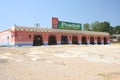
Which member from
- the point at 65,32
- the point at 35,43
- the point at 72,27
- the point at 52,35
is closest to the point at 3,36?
the point at 35,43

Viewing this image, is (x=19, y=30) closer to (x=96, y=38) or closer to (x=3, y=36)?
(x=3, y=36)

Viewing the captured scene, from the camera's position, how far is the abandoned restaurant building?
3616cm

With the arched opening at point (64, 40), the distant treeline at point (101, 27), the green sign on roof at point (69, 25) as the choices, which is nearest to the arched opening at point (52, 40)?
the arched opening at point (64, 40)

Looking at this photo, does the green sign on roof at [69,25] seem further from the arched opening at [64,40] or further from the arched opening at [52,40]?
the arched opening at [52,40]

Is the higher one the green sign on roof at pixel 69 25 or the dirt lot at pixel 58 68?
the green sign on roof at pixel 69 25

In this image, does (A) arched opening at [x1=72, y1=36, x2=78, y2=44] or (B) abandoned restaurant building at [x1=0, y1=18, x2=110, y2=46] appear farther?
(A) arched opening at [x1=72, y1=36, x2=78, y2=44]

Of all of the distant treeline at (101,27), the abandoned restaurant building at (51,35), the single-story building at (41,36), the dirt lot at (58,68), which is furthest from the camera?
the distant treeline at (101,27)

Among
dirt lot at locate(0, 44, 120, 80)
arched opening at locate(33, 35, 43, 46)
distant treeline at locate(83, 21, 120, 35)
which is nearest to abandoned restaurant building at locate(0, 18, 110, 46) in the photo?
arched opening at locate(33, 35, 43, 46)

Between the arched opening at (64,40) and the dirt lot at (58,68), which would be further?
the arched opening at (64,40)

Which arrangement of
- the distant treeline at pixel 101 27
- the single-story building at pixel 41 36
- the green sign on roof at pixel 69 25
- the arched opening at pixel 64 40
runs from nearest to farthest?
the single-story building at pixel 41 36 < the arched opening at pixel 64 40 < the green sign on roof at pixel 69 25 < the distant treeline at pixel 101 27

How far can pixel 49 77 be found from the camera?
819 cm

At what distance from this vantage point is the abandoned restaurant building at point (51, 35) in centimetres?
3616

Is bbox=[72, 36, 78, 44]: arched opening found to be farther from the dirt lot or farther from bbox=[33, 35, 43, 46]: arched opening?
the dirt lot

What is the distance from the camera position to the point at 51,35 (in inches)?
1657
